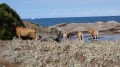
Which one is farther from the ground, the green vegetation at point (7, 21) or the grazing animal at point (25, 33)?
the green vegetation at point (7, 21)

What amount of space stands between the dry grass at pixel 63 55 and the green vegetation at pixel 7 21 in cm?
495

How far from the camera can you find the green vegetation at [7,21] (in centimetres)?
2345

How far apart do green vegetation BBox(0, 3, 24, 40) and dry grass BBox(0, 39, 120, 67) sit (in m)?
4.95

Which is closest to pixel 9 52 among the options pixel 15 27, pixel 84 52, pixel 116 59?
pixel 84 52

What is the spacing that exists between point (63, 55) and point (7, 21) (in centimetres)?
919

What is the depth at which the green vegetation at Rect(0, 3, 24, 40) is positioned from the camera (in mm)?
23453

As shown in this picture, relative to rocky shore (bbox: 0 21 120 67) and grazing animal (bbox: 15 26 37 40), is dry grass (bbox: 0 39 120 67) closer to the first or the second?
rocky shore (bbox: 0 21 120 67)

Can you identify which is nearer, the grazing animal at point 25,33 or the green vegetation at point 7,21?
the green vegetation at point 7,21

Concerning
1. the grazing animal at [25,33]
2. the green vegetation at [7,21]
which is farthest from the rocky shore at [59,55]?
the grazing animal at [25,33]

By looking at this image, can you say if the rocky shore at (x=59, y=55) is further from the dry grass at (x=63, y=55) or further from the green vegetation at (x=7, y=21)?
the green vegetation at (x=7, y=21)

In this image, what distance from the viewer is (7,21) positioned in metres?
25.0

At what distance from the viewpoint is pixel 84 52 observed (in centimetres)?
1689

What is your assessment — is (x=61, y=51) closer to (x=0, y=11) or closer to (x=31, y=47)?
(x=31, y=47)

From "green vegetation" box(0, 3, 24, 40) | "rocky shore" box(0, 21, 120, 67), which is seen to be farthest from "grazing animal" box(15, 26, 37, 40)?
"rocky shore" box(0, 21, 120, 67)
